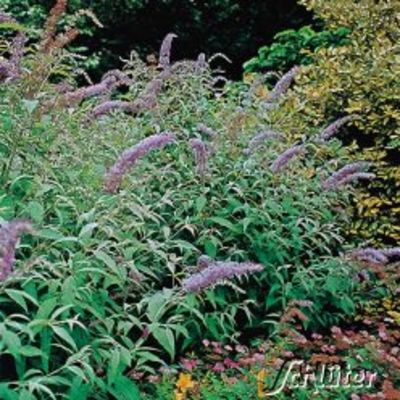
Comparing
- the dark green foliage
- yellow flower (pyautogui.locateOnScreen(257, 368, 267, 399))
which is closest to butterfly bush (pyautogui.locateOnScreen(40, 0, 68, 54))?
yellow flower (pyautogui.locateOnScreen(257, 368, 267, 399))

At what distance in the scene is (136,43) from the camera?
12.5 m

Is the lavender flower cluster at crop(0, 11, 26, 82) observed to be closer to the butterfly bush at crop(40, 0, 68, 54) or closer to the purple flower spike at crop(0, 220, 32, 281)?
the butterfly bush at crop(40, 0, 68, 54)

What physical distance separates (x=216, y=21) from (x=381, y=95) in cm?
781

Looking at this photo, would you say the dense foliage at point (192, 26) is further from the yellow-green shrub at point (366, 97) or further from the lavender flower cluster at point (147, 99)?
the lavender flower cluster at point (147, 99)

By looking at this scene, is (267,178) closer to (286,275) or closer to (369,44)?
(286,275)

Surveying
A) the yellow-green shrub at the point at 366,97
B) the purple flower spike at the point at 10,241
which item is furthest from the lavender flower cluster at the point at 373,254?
the purple flower spike at the point at 10,241

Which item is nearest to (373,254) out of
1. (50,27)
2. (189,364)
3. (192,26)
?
(189,364)

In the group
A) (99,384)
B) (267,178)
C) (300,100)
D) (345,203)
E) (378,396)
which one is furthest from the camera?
(300,100)

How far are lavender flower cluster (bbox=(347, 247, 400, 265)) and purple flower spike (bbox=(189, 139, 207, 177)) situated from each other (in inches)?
33.1

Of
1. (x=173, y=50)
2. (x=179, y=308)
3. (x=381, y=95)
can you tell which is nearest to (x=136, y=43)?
(x=173, y=50)

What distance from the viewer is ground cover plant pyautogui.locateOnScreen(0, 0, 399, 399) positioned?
8.50 feet

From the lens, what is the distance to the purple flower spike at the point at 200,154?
326 cm

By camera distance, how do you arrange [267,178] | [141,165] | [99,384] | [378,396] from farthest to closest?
[267,178]
[141,165]
[378,396]
[99,384]

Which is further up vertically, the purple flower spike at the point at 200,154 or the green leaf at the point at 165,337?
the purple flower spike at the point at 200,154
